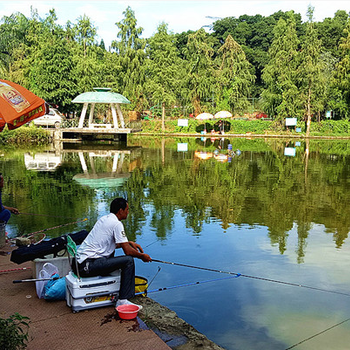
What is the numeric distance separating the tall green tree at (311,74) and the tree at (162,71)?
12068 millimetres

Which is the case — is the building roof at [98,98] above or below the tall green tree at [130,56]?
below

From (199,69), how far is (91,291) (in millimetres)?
42051

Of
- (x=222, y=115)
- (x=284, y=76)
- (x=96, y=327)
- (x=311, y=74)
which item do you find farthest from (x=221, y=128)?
(x=96, y=327)

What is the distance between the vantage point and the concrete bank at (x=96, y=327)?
4.10m

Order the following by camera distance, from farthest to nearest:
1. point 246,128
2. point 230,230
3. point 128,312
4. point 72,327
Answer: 1. point 246,128
2. point 230,230
3. point 128,312
4. point 72,327

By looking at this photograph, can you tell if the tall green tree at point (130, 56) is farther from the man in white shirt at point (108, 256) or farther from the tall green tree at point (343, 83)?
the man in white shirt at point (108, 256)

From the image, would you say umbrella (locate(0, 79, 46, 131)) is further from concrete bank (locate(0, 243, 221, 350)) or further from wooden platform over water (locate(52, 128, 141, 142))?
wooden platform over water (locate(52, 128, 141, 142))

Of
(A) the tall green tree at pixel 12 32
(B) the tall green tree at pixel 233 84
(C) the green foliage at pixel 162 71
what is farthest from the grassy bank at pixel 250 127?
(A) the tall green tree at pixel 12 32

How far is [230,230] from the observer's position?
9.35 m

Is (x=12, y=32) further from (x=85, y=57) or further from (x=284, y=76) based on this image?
(x=284, y=76)

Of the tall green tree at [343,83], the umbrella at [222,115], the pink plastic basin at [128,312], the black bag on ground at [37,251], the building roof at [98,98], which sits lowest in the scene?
the pink plastic basin at [128,312]

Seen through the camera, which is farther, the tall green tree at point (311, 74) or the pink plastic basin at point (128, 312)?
the tall green tree at point (311, 74)

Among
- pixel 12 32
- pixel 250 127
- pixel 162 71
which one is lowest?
pixel 250 127

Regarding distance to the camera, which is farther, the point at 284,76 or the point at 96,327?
the point at 284,76
